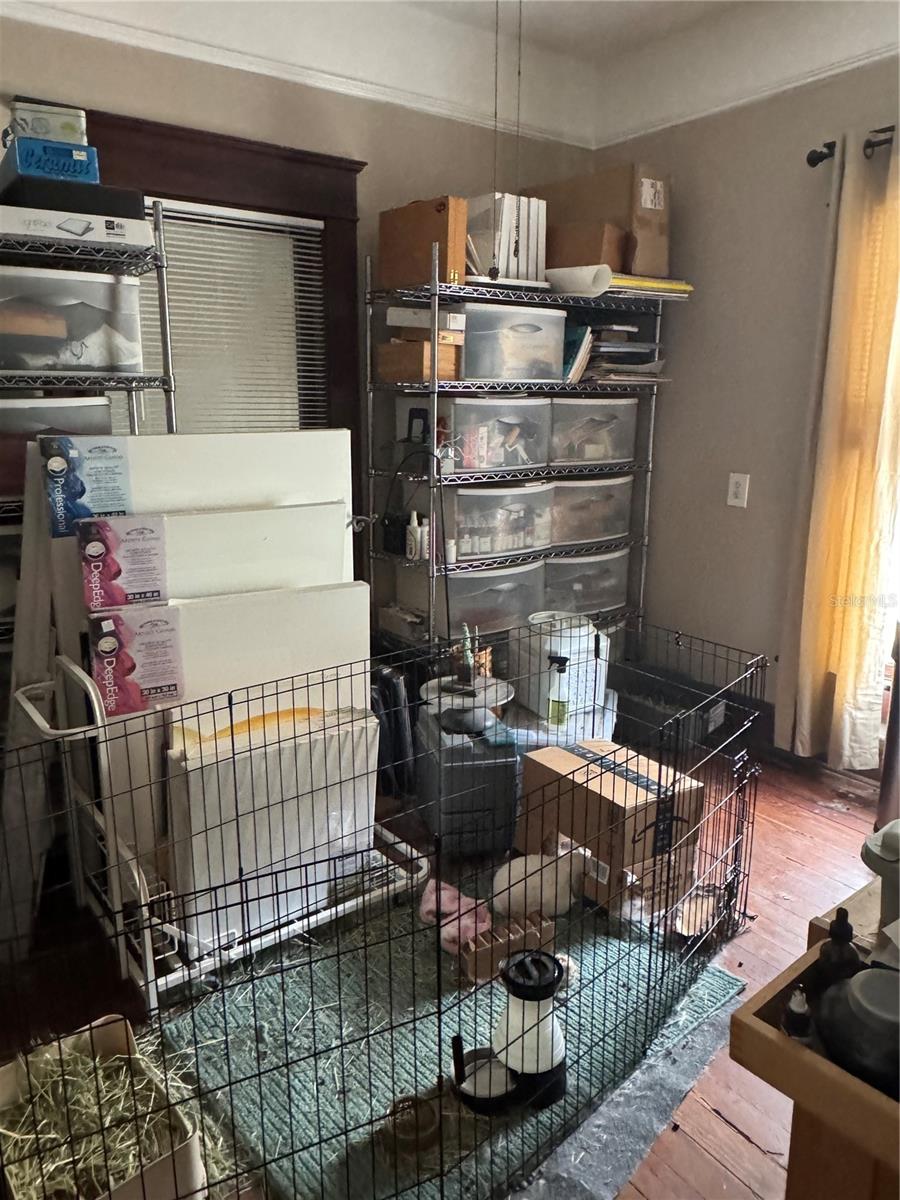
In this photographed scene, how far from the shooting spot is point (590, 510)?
10.5 feet

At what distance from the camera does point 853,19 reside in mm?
2559

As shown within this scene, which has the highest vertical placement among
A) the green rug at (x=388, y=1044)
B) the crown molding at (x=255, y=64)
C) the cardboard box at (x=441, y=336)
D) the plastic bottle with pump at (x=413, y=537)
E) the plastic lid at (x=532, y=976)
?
the crown molding at (x=255, y=64)

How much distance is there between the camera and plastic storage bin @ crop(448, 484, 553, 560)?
2.82m

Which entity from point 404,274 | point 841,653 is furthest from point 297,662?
point 841,653

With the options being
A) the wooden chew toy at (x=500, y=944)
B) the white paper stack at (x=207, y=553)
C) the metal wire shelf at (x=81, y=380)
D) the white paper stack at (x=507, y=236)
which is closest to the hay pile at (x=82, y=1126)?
the wooden chew toy at (x=500, y=944)

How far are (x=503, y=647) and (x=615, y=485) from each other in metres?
0.78

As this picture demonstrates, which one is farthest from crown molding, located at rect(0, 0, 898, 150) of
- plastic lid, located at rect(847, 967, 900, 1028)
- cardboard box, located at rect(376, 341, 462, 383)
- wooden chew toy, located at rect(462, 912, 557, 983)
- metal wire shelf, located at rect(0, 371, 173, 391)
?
plastic lid, located at rect(847, 967, 900, 1028)

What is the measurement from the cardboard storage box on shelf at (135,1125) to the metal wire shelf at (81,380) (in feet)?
4.63

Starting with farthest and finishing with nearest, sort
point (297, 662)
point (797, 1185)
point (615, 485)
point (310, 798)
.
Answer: point (615, 485), point (297, 662), point (310, 798), point (797, 1185)

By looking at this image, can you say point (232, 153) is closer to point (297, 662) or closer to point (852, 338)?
point (297, 662)

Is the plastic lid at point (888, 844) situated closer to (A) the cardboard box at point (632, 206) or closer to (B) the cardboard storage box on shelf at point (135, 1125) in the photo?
(B) the cardboard storage box on shelf at point (135, 1125)

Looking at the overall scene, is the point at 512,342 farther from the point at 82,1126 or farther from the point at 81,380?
the point at 82,1126

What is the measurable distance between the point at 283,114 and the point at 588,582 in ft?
5.96

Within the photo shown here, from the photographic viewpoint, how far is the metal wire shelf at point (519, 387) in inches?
106
